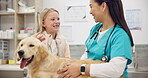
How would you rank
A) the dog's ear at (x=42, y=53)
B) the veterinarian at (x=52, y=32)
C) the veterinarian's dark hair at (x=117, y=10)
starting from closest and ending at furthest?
the veterinarian's dark hair at (x=117, y=10) < the dog's ear at (x=42, y=53) < the veterinarian at (x=52, y=32)

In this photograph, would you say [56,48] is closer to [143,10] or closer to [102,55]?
[102,55]

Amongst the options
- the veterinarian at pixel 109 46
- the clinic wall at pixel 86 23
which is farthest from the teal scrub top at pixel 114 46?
the clinic wall at pixel 86 23

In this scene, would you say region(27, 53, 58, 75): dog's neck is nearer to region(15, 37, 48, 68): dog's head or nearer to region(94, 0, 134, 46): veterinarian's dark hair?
region(15, 37, 48, 68): dog's head

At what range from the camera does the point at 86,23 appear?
3.46 meters

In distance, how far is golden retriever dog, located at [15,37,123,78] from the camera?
1.17 metres

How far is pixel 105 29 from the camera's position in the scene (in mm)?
1215

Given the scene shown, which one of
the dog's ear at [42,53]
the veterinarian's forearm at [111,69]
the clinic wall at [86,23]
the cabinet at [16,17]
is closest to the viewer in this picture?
the veterinarian's forearm at [111,69]

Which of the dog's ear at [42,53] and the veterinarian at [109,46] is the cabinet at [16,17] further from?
the veterinarian at [109,46]

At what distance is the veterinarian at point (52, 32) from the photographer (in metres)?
1.73

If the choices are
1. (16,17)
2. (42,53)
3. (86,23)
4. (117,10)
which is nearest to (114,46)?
(117,10)

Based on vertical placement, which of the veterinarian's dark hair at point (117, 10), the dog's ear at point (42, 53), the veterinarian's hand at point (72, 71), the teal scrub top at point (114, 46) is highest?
the veterinarian's dark hair at point (117, 10)

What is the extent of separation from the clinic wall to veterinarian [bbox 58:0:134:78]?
2215mm

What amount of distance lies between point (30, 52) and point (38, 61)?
0.26 feet

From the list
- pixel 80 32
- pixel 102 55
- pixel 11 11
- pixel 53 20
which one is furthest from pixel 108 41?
pixel 11 11
